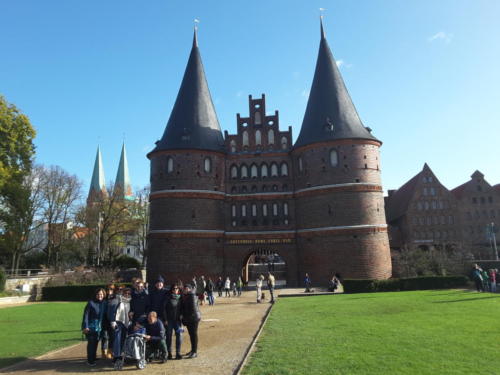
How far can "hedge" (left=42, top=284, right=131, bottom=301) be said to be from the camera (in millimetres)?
27562

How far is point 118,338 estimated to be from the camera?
28.3 feet

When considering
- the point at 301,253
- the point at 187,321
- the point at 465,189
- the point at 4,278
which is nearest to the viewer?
the point at 187,321

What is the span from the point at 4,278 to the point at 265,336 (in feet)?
86.4

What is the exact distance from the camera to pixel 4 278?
28.8 m

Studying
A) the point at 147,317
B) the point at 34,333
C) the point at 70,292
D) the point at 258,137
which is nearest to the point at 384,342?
the point at 147,317

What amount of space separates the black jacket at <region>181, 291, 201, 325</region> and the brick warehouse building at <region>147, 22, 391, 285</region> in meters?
23.3

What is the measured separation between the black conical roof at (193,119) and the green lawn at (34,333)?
60.6 ft

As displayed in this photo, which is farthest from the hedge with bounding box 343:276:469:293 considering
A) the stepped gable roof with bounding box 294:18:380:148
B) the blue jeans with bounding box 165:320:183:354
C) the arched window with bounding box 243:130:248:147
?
the blue jeans with bounding box 165:320:183:354

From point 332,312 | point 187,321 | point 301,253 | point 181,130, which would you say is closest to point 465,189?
point 301,253

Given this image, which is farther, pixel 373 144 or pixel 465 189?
pixel 465 189

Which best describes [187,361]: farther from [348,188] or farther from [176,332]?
[348,188]

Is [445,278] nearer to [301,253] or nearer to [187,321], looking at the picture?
[301,253]

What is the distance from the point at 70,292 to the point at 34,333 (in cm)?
1620

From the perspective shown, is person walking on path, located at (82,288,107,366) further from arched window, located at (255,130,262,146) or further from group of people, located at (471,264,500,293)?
arched window, located at (255,130,262,146)
